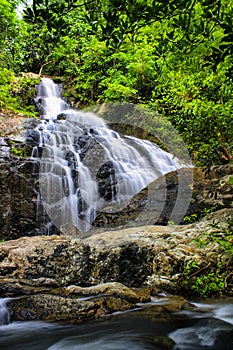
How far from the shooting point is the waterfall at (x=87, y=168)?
31.8ft

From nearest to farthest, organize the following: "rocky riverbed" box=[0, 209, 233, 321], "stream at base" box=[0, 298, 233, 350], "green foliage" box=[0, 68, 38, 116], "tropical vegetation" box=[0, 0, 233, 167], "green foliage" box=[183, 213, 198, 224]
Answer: "tropical vegetation" box=[0, 0, 233, 167], "stream at base" box=[0, 298, 233, 350], "rocky riverbed" box=[0, 209, 233, 321], "green foliage" box=[183, 213, 198, 224], "green foliage" box=[0, 68, 38, 116]

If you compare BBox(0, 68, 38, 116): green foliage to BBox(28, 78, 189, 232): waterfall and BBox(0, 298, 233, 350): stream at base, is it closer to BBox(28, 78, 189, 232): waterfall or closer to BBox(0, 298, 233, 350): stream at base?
BBox(28, 78, 189, 232): waterfall

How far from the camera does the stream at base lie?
123 inches

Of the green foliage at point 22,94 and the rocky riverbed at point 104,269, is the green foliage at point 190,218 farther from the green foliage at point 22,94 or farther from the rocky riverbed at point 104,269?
the green foliage at point 22,94

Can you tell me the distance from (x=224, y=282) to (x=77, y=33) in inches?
794

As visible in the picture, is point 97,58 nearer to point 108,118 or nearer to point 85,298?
point 108,118

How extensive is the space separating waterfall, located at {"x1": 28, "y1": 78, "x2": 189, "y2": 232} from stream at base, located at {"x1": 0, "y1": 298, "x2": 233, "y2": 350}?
535 cm

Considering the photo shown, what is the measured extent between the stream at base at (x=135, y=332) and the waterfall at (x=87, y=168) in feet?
17.5

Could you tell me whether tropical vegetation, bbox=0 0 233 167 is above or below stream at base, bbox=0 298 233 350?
above

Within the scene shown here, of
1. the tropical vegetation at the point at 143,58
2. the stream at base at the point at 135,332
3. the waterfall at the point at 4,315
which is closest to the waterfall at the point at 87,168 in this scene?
the tropical vegetation at the point at 143,58

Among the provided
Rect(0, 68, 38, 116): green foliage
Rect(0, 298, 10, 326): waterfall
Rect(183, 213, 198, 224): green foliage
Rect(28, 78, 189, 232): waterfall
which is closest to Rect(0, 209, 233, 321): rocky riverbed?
Rect(0, 298, 10, 326): waterfall

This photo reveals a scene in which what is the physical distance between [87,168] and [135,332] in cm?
763

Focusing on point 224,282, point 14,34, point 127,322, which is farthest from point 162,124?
point 127,322

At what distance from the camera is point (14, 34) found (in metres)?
11.0
